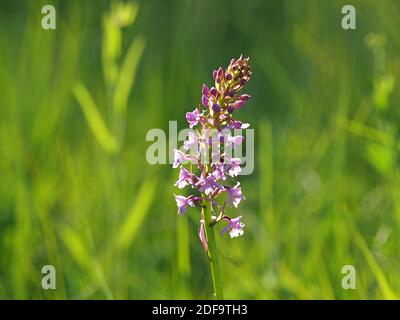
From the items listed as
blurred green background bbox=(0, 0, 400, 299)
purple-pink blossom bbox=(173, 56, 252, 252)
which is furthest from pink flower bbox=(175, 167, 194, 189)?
blurred green background bbox=(0, 0, 400, 299)

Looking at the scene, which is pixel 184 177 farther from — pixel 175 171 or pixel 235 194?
pixel 175 171

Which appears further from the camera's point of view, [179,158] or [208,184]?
[179,158]

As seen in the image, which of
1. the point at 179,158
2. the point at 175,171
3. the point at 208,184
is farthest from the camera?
the point at 175,171

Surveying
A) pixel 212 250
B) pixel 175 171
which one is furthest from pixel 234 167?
pixel 175 171

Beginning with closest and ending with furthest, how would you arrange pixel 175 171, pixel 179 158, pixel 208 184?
1. pixel 208 184
2. pixel 179 158
3. pixel 175 171

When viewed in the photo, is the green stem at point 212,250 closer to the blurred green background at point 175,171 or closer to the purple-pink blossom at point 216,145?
the purple-pink blossom at point 216,145

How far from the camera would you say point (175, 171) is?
3.71 meters

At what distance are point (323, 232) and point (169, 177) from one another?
5.01 feet

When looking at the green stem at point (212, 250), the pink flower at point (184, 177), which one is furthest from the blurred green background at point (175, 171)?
the pink flower at point (184, 177)

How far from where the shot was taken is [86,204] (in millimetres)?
3707

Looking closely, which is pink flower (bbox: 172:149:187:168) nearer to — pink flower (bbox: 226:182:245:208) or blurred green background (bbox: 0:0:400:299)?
pink flower (bbox: 226:182:245:208)

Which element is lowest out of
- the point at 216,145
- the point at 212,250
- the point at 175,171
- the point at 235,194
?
the point at 212,250
